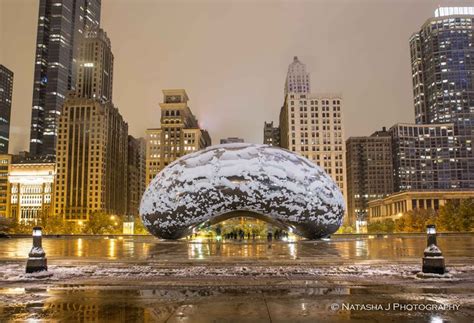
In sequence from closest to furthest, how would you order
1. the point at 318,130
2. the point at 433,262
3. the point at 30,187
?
the point at 433,262 < the point at 318,130 < the point at 30,187

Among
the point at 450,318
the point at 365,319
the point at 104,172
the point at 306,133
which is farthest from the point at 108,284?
the point at 104,172

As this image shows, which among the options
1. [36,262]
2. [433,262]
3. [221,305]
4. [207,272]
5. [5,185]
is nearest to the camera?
[221,305]

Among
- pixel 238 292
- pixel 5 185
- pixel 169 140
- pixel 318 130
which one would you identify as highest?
pixel 169 140

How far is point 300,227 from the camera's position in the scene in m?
22.8

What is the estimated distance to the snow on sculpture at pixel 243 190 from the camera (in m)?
20.7

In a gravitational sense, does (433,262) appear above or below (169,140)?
below

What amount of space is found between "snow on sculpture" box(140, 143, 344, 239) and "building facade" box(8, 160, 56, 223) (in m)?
175

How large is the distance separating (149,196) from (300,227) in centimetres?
765

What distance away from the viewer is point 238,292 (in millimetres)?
8305

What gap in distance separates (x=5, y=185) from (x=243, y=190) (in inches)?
7692

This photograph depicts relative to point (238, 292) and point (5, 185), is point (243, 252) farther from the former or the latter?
point (5, 185)

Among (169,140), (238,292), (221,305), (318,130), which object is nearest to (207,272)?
(238,292)

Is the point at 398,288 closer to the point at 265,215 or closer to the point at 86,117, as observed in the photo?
the point at 265,215

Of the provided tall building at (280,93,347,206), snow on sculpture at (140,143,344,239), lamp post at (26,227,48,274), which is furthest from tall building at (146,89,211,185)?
lamp post at (26,227,48,274)
